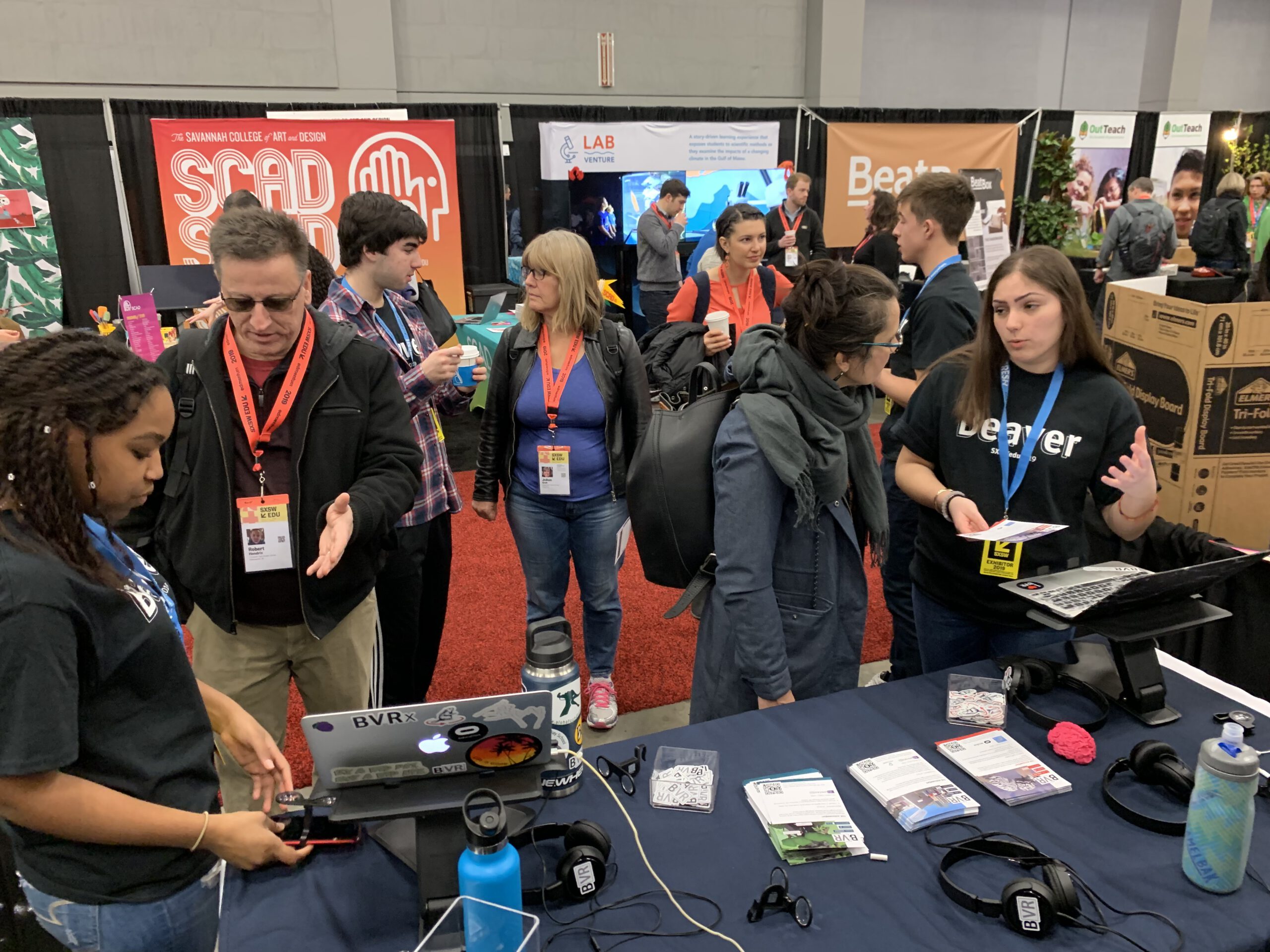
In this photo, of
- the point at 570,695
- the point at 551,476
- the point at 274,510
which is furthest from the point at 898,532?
the point at 274,510

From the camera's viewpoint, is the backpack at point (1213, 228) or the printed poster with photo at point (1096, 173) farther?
the printed poster with photo at point (1096, 173)

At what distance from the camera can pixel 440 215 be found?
745 centimetres

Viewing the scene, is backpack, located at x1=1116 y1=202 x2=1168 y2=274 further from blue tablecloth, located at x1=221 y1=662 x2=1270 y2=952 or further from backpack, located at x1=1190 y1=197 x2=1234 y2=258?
blue tablecloth, located at x1=221 y1=662 x2=1270 y2=952

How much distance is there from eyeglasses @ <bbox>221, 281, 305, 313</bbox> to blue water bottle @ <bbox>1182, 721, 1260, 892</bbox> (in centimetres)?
170

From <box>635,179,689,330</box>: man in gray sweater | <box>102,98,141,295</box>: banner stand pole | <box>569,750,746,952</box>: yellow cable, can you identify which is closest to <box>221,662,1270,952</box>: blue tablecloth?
<box>569,750,746,952</box>: yellow cable

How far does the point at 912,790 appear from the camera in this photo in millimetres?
1439

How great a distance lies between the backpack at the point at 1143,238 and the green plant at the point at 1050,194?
7.70 ft

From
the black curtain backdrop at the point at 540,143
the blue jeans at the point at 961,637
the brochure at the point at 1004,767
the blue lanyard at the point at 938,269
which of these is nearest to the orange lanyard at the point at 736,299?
the blue lanyard at the point at 938,269

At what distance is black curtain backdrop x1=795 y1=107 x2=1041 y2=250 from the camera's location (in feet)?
29.7

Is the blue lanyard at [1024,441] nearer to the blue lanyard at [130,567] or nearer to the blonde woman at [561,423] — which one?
the blonde woman at [561,423]

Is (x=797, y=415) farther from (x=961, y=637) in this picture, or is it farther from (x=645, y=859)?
(x=645, y=859)

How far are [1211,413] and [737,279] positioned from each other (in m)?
1.81

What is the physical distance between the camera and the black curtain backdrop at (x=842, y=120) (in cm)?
905

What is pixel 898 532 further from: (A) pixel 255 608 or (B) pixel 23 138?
(B) pixel 23 138
